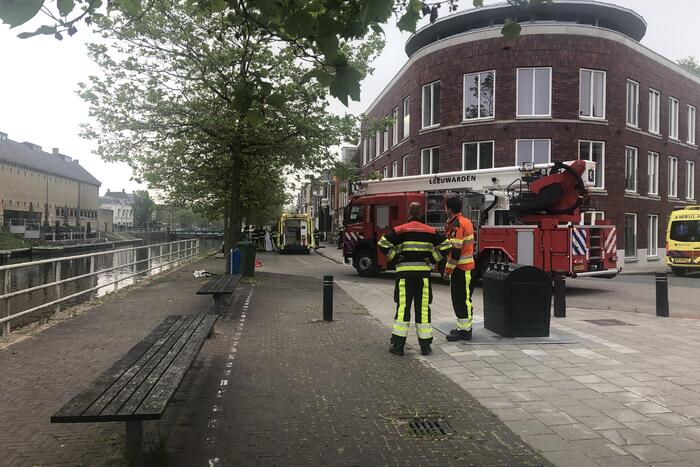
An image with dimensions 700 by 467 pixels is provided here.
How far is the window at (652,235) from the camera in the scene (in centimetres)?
Result: 2602

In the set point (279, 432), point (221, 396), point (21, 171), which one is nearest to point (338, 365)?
point (221, 396)

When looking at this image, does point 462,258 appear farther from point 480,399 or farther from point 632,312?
point 632,312

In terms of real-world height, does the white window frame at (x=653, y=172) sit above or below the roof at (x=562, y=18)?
below

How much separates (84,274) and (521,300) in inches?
313

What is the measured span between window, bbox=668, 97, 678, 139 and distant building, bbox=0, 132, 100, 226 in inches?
2462

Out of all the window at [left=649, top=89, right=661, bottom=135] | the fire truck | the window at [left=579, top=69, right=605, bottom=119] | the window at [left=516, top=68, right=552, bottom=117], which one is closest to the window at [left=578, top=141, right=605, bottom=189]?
the window at [left=579, top=69, right=605, bottom=119]

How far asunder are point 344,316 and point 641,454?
5.99 meters

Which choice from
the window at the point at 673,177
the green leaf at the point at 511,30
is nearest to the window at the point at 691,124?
the window at the point at 673,177

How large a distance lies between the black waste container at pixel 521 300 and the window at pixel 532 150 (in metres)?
17.2

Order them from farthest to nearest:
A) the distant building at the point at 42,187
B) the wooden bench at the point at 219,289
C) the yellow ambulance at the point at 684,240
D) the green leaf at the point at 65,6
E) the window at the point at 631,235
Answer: the distant building at the point at 42,187 < the window at the point at 631,235 < the yellow ambulance at the point at 684,240 < the wooden bench at the point at 219,289 < the green leaf at the point at 65,6

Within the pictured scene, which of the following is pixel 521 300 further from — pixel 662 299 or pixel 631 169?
pixel 631 169

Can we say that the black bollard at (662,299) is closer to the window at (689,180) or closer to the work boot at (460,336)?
the work boot at (460,336)

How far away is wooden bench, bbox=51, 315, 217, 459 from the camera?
2938mm

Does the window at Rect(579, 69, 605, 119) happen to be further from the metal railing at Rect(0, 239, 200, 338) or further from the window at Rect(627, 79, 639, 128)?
the metal railing at Rect(0, 239, 200, 338)
